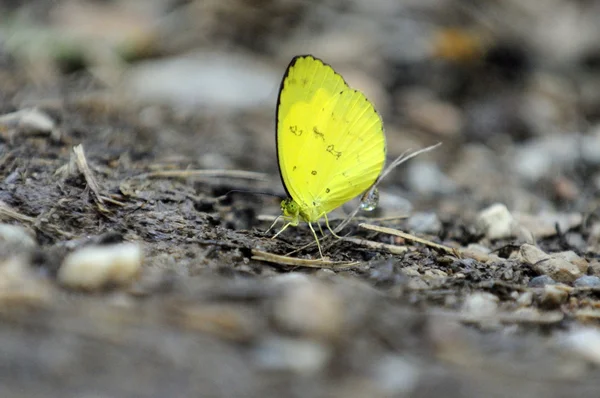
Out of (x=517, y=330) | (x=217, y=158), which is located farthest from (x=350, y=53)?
(x=517, y=330)

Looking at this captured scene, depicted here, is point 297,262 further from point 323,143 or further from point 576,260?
point 576,260

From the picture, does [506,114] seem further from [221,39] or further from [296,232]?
[296,232]

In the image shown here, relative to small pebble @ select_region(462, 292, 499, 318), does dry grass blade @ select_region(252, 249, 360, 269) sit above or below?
above

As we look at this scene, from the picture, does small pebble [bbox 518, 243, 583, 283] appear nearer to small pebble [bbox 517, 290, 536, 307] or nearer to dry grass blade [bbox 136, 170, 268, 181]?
small pebble [bbox 517, 290, 536, 307]

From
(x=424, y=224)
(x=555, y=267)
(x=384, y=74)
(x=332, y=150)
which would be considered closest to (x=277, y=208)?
(x=332, y=150)

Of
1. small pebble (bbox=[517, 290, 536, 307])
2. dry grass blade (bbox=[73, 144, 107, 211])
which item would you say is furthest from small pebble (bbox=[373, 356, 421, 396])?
dry grass blade (bbox=[73, 144, 107, 211])

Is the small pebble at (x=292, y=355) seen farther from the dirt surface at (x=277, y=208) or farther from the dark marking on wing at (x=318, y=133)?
the dark marking on wing at (x=318, y=133)
